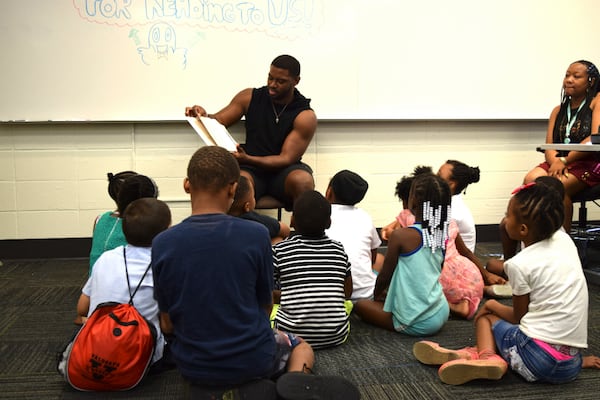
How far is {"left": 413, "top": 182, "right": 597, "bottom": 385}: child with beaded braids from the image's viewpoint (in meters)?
1.74

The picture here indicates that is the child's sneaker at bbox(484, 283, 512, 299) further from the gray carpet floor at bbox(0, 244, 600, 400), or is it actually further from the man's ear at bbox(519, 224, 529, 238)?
the man's ear at bbox(519, 224, 529, 238)

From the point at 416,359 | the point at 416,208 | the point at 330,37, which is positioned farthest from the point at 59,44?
the point at 416,359

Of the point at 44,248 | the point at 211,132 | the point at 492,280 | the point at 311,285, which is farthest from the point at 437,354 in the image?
the point at 44,248

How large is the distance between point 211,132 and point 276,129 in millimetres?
495

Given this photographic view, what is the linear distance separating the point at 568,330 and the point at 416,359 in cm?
53

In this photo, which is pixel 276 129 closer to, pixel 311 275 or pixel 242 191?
pixel 242 191

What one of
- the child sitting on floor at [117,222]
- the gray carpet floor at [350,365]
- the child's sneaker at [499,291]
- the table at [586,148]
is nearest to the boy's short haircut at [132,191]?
the child sitting on floor at [117,222]

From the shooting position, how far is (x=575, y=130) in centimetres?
339

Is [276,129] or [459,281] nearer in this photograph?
[459,281]

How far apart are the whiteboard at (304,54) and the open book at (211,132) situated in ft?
1.44

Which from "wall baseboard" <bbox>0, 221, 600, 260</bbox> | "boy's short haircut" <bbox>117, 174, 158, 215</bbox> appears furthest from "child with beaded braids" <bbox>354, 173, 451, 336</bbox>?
A: "wall baseboard" <bbox>0, 221, 600, 260</bbox>

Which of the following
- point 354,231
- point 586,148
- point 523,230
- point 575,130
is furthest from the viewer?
point 575,130

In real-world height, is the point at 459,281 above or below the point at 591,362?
above

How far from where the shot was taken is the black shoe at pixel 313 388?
4.68ft
